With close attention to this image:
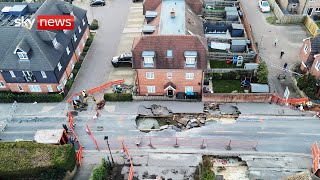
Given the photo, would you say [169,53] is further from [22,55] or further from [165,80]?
[22,55]

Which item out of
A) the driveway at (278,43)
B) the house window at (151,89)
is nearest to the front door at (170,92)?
the house window at (151,89)

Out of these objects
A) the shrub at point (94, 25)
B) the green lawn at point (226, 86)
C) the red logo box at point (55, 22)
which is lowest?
the green lawn at point (226, 86)

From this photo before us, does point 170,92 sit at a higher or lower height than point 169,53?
lower

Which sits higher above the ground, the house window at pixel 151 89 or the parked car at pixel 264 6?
the parked car at pixel 264 6

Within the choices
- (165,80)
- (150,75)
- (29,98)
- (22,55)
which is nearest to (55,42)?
(22,55)

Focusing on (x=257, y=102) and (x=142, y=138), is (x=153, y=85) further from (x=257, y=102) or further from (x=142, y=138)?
(x=257, y=102)

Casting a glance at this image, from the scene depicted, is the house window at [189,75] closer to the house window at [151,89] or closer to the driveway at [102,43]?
the house window at [151,89]
